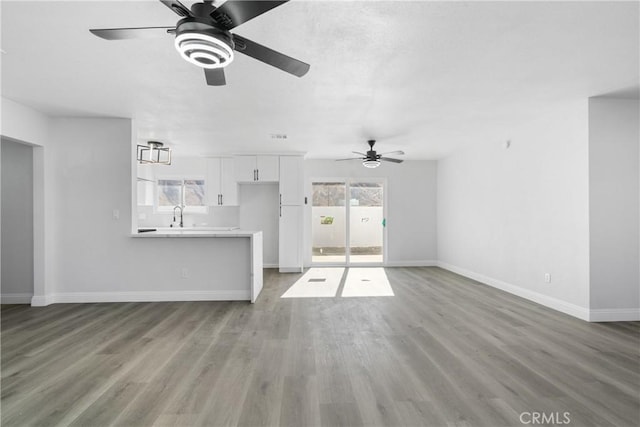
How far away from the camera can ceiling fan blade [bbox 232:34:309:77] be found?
1.81 m

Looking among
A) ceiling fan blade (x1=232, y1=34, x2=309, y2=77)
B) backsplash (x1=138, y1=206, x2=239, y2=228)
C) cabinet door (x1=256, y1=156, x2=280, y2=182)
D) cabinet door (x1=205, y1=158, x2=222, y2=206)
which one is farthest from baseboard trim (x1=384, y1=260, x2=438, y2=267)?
ceiling fan blade (x1=232, y1=34, x2=309, y2=77)

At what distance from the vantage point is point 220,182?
695 centimetres

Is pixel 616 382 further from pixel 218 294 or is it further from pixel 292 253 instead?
pixel 292 253

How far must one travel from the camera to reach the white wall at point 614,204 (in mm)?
3514

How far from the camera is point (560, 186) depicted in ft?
12.8

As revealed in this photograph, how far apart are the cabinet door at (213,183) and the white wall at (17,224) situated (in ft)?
9.97

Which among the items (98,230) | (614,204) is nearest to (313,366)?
(98,230)

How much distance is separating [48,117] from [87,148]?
604mm

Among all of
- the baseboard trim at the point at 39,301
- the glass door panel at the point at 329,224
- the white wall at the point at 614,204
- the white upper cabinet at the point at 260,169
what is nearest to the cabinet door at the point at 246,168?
the white upper cabinet at the point at 260,169

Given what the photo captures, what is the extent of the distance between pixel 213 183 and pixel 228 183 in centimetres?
33

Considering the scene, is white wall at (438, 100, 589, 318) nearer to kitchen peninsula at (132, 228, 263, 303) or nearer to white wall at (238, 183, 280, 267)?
kitchen peninsula at (132, 228, 263, 303)

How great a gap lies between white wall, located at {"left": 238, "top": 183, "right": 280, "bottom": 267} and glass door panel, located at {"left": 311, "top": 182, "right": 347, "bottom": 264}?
→ 888mm

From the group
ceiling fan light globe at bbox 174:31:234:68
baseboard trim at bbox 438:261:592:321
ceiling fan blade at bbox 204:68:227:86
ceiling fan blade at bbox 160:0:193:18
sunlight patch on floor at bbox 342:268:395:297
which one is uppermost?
ceiling fan blade at bbox 160:0:193:18

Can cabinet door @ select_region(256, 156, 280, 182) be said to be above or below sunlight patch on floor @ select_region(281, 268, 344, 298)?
above
